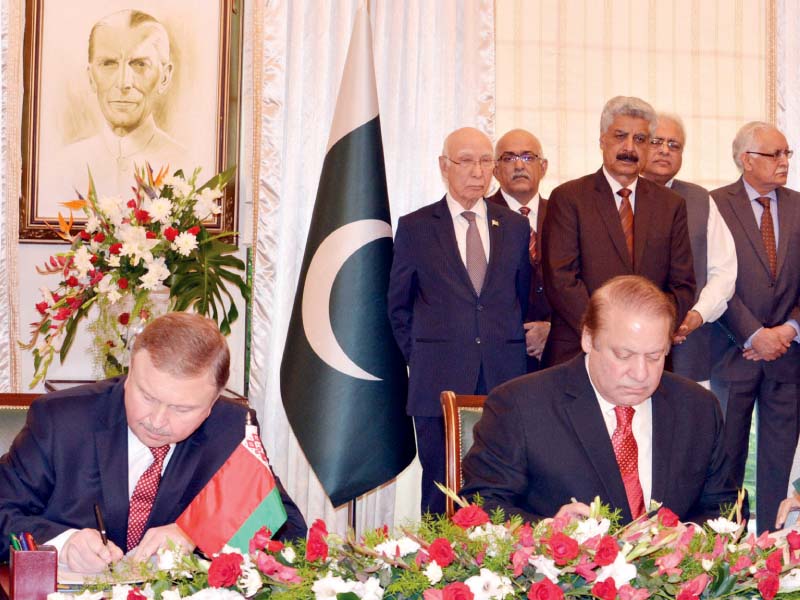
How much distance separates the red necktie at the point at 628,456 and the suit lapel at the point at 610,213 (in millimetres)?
1658

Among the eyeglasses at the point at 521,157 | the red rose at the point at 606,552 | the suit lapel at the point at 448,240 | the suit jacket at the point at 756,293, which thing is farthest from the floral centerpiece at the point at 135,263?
the red rose at the point at 606,552

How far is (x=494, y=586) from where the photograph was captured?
1.66 metres

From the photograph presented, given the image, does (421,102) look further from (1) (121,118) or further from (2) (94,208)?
(2) (94,208)

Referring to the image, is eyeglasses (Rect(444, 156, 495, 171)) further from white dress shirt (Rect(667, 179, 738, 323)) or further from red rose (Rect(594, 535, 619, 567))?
red rose (Rect(594, 535, 619, 567))

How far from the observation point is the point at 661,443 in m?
2.85

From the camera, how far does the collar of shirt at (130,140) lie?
5258 millimetres

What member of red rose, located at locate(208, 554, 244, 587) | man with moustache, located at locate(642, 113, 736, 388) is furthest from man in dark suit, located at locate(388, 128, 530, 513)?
red rose, located at locate(208, 554, 244, 587)

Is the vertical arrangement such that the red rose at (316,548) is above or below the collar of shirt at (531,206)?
below

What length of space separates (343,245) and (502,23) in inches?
74.7

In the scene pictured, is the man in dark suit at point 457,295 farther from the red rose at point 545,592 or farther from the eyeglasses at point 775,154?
the red rose at point 545,592

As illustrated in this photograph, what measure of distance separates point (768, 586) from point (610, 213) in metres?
2.91

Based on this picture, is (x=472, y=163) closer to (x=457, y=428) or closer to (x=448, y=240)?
(x=448, y=240)

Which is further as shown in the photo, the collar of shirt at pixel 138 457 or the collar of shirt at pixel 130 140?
the collar of shirt at pixel 130 140

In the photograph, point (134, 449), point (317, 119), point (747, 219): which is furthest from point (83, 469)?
point (747, 219)
